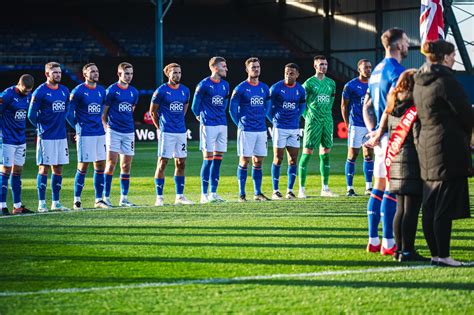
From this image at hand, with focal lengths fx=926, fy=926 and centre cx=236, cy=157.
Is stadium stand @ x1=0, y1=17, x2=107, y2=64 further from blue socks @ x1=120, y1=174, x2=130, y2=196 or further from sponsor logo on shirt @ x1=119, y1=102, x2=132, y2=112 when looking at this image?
blue socks @ x1=120, y1=174, x2=130, y2=196

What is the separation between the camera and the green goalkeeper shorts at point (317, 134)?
16516mm

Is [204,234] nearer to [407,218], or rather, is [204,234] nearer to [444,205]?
[407,218]

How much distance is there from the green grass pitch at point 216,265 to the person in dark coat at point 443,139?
53cm

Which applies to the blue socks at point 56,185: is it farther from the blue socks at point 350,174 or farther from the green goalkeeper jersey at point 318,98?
the blue socks at point 350,174

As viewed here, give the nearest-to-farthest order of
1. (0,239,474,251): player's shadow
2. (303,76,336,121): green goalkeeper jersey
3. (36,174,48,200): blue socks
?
(0,239,474,251): player's shadow < (36,174,48,200): blue socks < (303,76,336,121): green goalkeeper jersey

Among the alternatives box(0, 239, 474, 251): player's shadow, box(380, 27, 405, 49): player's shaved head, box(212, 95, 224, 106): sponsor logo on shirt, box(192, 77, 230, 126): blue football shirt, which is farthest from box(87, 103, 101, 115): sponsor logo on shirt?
box(380, 27, 405, 49): player's shaved head

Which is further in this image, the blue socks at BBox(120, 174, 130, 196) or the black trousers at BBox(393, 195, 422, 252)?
the blue socks at BBox(120, 174, 130, 196)

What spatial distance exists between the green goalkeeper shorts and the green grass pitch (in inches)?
92.2

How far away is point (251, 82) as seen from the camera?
1570cm

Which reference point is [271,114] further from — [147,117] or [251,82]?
[147,117]

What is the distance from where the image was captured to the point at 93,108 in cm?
1466

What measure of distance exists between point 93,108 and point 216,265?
6.60 meters

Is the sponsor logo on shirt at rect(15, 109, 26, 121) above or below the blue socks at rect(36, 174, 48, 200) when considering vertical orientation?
above

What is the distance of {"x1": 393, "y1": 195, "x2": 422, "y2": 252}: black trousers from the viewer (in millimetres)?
8516
